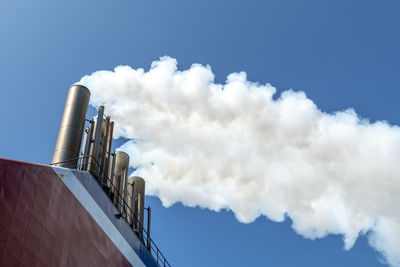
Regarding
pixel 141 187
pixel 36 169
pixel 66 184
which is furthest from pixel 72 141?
Result: pixel 141 187

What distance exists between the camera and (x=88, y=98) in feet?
66.0

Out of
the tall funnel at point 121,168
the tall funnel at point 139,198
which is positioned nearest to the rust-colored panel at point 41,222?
the tall funnel at point 121,168

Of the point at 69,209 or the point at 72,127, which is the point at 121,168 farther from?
the point at 69,209

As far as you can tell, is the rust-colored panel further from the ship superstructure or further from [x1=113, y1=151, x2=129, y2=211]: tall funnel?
[x1=113, y1=151, x2=129, y2=211]: tall funnel

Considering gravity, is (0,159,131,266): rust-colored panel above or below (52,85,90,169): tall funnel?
→ below

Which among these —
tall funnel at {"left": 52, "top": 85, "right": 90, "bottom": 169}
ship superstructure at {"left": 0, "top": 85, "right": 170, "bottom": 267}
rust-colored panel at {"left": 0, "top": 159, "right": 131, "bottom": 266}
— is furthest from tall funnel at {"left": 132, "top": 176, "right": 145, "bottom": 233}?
rust-colored panel at {"left": 0, "top": 159, "right": 131, "bottom": 266}

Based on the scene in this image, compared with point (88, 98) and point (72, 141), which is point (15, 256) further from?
point (88, 98)

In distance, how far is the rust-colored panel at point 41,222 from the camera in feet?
29.8

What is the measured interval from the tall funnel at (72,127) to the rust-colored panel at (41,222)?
5.21 m

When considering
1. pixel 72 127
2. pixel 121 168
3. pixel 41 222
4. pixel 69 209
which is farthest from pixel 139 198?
pixel 41 222

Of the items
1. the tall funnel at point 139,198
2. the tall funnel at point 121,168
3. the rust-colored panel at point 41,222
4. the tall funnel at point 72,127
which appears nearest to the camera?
the rust-colored panel at point 41,222

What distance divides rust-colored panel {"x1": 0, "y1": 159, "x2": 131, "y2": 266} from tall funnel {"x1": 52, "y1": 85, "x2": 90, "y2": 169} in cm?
521

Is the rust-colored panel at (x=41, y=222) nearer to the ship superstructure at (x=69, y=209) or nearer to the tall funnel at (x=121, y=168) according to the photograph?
the ship superstructure at (x=69, y=209)

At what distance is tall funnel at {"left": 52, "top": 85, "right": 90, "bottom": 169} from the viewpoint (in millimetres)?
17812
